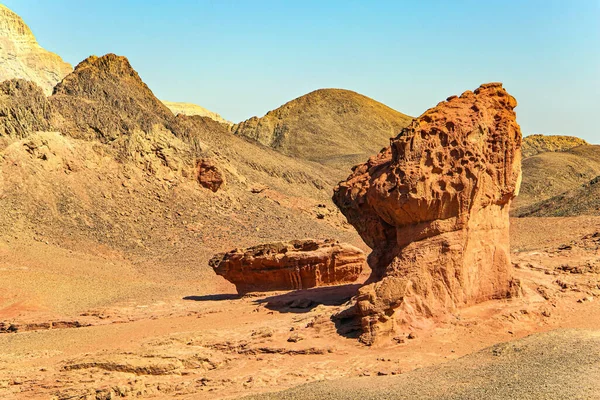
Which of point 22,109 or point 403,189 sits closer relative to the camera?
point 403,189

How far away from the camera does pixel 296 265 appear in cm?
2044

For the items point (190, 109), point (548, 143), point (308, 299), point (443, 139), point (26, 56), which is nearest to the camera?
point (443, 139)

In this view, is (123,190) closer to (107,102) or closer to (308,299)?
(107,102)

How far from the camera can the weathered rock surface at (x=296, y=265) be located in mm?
20422

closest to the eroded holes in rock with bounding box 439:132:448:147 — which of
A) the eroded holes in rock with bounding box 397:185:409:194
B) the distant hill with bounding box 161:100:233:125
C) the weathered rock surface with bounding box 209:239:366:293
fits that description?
the eroded holes in rock with bounding box 397:185:409:194

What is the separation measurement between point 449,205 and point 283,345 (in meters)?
3.98

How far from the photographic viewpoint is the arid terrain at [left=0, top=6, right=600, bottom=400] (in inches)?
448

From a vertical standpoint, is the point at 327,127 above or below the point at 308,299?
above

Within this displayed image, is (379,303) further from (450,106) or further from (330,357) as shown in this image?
(450,106)

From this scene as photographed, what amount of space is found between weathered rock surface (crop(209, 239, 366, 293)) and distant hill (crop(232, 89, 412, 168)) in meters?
57.5

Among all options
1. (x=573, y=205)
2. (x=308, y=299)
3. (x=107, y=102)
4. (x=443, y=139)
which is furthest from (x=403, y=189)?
(x=107, y=102)

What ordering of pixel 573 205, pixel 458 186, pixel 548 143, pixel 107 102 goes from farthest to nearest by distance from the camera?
pixel 548 143, pixel 107 102, pixel 573 205, pixel 458 186

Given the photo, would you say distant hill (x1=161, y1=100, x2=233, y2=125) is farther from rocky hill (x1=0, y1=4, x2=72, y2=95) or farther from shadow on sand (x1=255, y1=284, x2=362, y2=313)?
shadow on sand (x1=255, y1=284, x2=362, y2=313)

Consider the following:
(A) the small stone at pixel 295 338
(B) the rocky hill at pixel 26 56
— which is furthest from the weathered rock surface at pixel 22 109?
(B) the rocky hill at pixel 26 56
